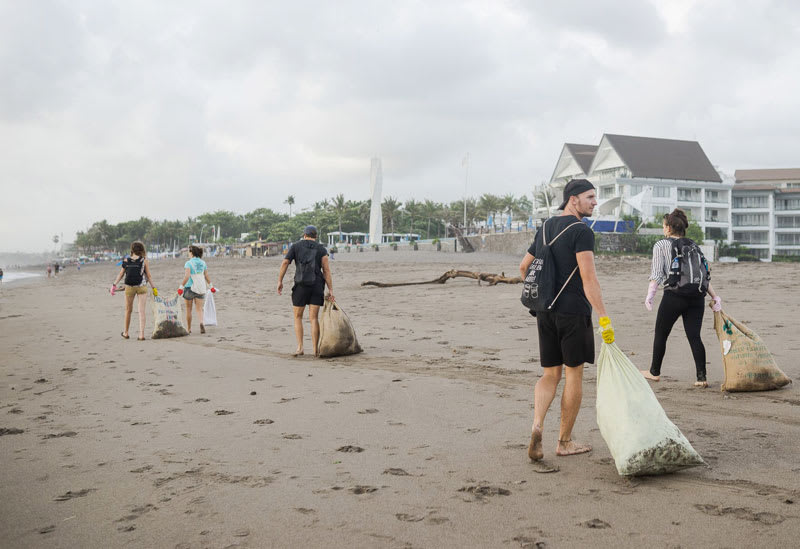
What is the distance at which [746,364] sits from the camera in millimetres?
5254

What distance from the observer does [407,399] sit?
215 inches

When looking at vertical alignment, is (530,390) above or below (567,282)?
below

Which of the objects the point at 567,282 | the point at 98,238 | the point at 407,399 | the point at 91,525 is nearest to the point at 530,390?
the point at 407,399

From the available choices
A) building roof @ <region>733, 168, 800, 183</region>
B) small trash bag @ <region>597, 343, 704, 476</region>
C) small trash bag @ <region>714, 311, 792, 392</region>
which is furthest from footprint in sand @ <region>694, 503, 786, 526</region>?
building roof @ <region>733, 168, 800, 183</region>

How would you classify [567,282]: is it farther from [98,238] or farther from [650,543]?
[98,238]

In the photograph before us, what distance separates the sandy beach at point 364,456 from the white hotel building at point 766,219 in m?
60.3

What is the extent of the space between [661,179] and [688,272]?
5289cm

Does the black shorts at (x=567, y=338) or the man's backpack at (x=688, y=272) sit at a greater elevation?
the man's backpack at (x=688, y=272)

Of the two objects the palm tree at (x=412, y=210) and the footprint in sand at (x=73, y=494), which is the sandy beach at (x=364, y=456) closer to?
the footprint in sand at (x=73, y=494)

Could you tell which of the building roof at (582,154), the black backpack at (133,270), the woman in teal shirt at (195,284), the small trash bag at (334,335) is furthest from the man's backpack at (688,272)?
the building roof at (582,154)

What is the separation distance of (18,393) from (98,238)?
166 m

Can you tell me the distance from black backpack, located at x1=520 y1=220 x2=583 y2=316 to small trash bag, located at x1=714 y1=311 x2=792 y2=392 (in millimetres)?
2479

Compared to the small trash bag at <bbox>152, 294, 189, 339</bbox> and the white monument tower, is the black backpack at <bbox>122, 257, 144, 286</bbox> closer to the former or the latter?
the small trash bag at <bbox>152, 294, 189, 339</bbox>

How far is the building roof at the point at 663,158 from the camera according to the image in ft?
177
